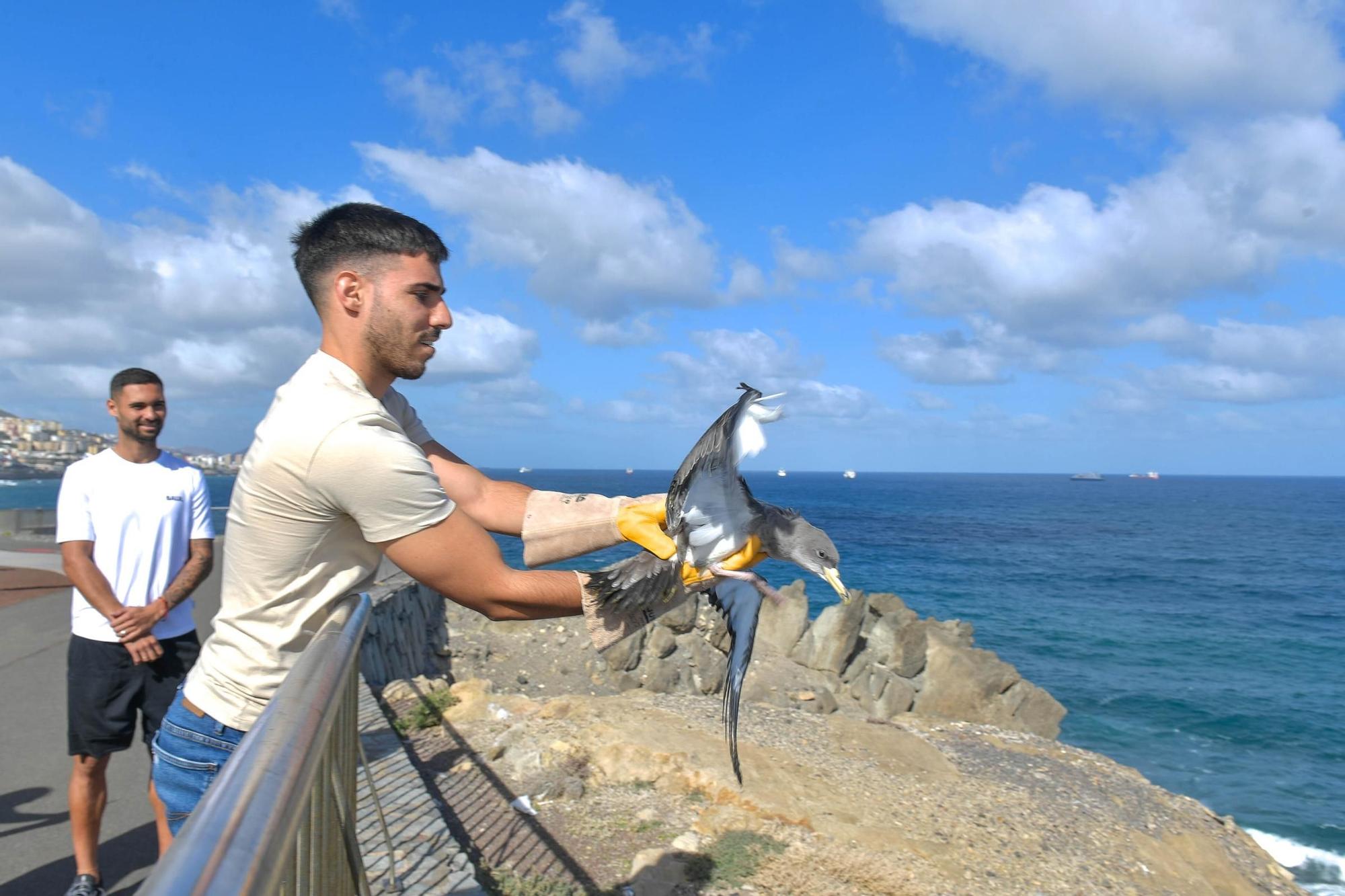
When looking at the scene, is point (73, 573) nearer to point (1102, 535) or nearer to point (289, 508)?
point (289, 508)

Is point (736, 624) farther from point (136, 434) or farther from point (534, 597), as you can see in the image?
point (136, 434)

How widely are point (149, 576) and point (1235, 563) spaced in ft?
180

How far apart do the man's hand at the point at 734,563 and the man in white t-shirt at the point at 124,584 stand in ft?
9.97

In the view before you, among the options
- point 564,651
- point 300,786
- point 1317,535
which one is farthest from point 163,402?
point 1317,535

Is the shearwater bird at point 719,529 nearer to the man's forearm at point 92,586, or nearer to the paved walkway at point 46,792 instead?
the man's forearm at point 92,586

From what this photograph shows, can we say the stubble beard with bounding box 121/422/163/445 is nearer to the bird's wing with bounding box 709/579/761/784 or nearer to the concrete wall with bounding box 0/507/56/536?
the bird's wing with bounding box 709/579/761/784

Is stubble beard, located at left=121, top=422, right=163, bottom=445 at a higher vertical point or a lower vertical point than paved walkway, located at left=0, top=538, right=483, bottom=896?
higher

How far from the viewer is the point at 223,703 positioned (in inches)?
91.7

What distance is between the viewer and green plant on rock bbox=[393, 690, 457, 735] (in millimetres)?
7793

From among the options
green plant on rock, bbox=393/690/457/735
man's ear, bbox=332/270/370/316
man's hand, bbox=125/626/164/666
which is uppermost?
man's ear, bbox=332/270/370/316

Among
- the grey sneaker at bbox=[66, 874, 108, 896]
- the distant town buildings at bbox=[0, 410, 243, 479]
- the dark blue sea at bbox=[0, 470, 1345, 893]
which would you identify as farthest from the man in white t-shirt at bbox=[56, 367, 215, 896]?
the distant town buildings at bbox=[0, 410, 243, 479]

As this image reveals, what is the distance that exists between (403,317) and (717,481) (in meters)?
0.96

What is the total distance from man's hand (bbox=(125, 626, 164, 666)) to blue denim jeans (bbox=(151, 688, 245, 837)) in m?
2.01

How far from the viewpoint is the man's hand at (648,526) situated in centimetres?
253
